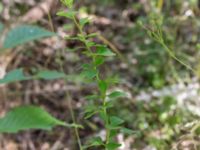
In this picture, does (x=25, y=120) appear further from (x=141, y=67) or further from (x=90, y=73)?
(x=141, y=67)

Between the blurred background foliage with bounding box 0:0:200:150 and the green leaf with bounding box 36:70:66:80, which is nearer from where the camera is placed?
the green leaf with bounding box 36:70:66:80

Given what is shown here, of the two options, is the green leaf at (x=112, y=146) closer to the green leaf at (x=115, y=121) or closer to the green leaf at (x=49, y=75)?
the green leaf at (x=115, y=121)

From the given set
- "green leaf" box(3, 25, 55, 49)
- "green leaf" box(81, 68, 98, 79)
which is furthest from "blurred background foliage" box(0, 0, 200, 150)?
"green leaf" box(81, 68, 98, 79)

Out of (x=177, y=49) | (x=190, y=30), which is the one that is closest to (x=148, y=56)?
(x=177, y=49)

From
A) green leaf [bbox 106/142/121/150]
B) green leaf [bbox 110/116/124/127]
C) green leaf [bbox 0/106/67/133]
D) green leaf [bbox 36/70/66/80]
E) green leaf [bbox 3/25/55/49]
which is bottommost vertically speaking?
green leaf [bbox 106/142/121/150]

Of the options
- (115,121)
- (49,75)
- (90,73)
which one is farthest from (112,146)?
(49,75)

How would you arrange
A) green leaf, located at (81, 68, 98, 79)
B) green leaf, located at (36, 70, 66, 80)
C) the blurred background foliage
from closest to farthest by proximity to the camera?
green leaf, located at (81, 68, 98, 79) → green leaf, located at (36, 70, 66, 80) → the blurred background foliage

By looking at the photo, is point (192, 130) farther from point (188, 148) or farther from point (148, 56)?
point (148, 56)

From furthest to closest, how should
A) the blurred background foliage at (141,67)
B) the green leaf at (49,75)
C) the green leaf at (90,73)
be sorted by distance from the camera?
the blurred background foliage at (141,67)
the green leaf at (49,75)
the green leaf at (90,73)

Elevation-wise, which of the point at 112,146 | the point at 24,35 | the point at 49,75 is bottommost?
the point at 112,146

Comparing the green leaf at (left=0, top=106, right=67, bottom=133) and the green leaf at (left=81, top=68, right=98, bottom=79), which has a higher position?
the green leaf at (left=81, top=68, right=98, bottom=79)

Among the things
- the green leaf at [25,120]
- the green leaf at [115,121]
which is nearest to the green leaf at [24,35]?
the green leaf at [25,120]

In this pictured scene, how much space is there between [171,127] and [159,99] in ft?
0.80

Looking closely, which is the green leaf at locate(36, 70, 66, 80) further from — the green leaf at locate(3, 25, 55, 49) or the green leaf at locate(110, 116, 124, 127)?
the green leaf at locate(110, 116, 124, 127)
